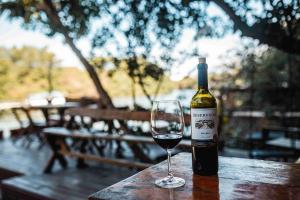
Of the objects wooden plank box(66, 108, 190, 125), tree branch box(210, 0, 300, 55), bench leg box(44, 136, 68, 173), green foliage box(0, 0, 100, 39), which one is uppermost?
green foliage box(0, 0, 100, 39)

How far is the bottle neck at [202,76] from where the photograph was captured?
1006mm

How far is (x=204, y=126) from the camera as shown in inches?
39.9

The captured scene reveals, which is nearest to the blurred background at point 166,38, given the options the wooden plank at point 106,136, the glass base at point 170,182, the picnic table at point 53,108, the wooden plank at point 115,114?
the wooden plank at point 115,114

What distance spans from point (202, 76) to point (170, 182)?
0.35m

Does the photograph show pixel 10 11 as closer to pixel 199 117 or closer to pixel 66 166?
pixel 66 166

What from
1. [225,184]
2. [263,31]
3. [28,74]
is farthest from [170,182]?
[28,74]

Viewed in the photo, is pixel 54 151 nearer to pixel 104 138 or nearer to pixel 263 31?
pixel 104 138

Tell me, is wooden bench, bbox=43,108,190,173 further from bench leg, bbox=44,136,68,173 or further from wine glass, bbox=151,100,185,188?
wine glass, bbox=151,100,185,188

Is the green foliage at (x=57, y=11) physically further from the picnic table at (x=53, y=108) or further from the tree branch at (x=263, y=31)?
the picnic table at (x=53, y=108)

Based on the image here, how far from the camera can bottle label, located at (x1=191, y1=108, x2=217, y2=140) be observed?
3.32ft

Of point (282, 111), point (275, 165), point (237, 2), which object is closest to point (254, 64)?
point (282, 111)

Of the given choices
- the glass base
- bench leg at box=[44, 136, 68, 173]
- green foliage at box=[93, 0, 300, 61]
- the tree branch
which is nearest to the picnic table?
bench leg at box=[44, 136, 68, 173]

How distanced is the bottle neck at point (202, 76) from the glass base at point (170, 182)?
0.99 ft

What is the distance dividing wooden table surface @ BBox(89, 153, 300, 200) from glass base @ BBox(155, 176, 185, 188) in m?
0.02
